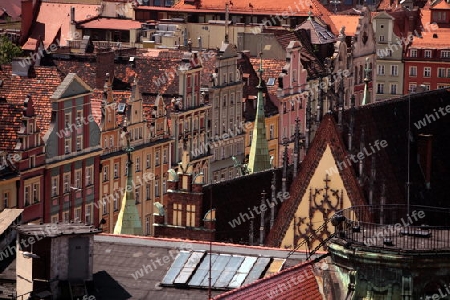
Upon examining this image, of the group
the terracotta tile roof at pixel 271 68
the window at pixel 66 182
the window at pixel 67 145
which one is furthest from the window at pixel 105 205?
the terracotta tile roof at pixel 271 68

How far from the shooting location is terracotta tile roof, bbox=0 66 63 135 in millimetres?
95912

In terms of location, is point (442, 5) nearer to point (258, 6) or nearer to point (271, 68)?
point (258, 6)


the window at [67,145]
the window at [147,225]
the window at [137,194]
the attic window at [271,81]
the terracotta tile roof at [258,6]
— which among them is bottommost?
the window at [147,225]

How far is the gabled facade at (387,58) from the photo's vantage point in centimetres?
14688

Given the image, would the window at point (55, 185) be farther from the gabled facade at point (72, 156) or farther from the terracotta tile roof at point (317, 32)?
the terracotta tile roof at point (317, 32)

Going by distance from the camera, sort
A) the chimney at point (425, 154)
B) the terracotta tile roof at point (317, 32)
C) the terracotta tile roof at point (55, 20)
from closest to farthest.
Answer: the chimney at point (425, 154) → the terracotta tile roof at point (317, 32) → the terracotta tile roof at point (55, 20)

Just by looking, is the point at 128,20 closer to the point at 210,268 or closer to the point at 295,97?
the point at 295,97

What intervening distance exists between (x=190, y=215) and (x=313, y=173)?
13.0 ft

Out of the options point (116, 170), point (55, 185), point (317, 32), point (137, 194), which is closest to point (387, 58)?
point (317, 32)

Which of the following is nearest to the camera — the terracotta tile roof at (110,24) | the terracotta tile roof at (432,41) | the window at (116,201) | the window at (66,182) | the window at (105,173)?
the window at (66,182)

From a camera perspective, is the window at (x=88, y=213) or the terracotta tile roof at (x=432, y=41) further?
the terracotta tile roof at (x=432, y=41)

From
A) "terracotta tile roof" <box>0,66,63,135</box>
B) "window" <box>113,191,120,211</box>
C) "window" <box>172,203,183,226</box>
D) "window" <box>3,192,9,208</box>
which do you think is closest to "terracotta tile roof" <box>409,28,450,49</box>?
"terracotta tile roof" <box>0,66,63,135</box>

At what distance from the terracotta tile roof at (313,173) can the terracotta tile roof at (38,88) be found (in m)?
29.6

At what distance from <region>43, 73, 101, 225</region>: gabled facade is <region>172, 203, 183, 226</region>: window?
26.4 m
